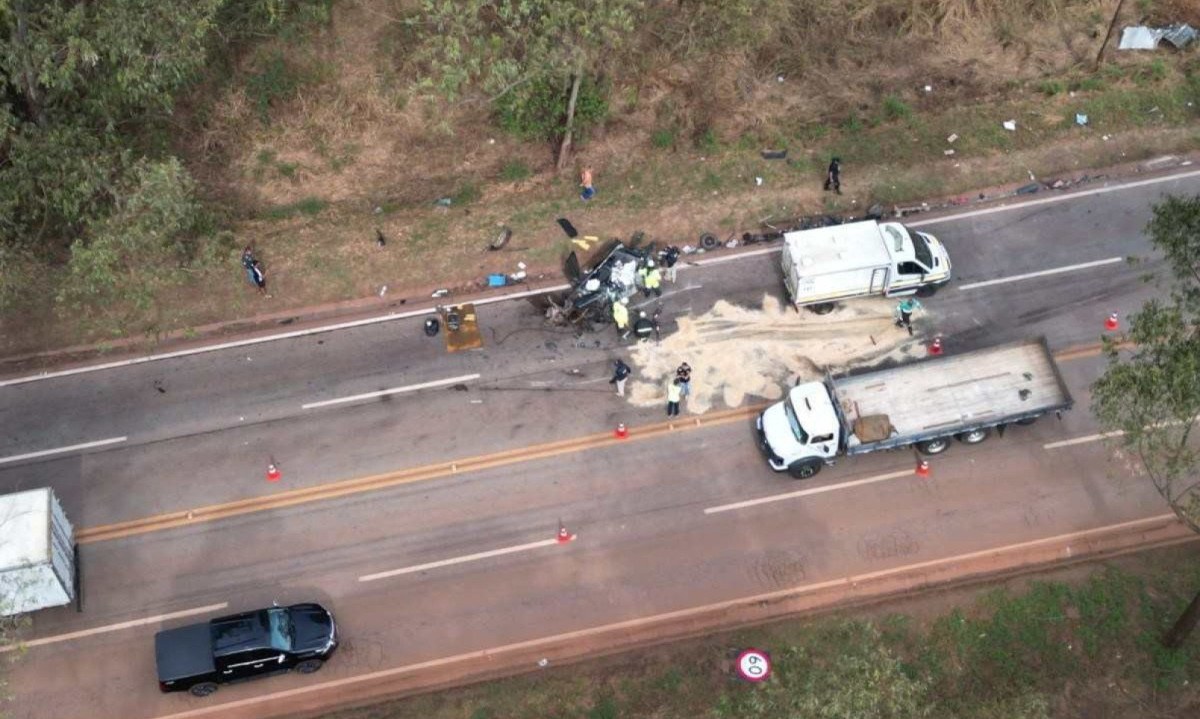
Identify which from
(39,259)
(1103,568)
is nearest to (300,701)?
(39,259)

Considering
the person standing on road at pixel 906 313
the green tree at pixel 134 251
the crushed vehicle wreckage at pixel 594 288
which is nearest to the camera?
the green tree at pixel 134 251

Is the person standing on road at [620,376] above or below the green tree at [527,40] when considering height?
below

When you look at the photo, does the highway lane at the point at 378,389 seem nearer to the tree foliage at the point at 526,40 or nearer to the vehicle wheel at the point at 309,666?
the vehicle wheel at the point at 309,666

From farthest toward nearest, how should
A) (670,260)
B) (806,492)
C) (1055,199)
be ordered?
(1055,199), (670,260), (806,492)

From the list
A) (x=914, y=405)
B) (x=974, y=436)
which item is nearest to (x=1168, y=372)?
(x=914, y=405)

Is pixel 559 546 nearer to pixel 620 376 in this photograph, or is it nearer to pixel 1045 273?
pixel 620 376

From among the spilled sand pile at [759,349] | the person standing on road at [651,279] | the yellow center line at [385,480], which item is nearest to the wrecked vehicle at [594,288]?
the person standing on road at [651,279]

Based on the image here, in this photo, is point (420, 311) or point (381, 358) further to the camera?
point (420, 311)
